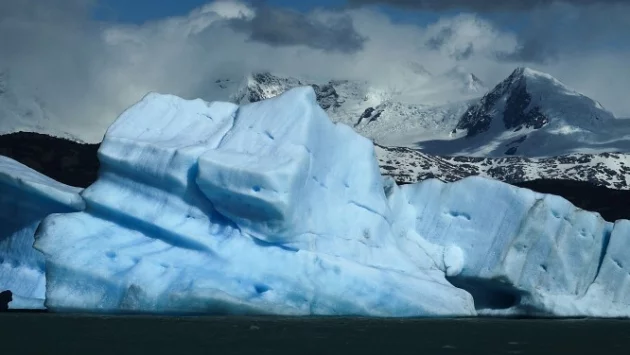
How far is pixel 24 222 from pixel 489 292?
1077 cm

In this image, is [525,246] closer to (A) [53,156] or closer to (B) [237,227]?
(B) [237,227]

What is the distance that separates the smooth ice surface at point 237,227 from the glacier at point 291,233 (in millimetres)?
31

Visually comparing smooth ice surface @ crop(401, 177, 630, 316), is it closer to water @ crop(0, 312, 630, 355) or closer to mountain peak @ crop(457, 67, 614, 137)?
water @ crop(0, 312, 630, 355)

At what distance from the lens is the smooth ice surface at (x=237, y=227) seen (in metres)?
20.8

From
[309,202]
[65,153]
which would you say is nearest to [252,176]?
[309,202]

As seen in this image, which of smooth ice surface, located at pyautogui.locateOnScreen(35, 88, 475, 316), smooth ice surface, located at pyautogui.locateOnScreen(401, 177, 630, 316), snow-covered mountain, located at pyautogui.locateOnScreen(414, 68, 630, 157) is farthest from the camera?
snow-covered mountain, located at pyautogui.locateOnScreen(414, 68, 630, 157)

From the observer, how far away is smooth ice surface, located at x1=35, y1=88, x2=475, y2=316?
68.1ft

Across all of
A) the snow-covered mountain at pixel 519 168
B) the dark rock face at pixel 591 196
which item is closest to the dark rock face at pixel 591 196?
the dark rock face at pixel 591 196

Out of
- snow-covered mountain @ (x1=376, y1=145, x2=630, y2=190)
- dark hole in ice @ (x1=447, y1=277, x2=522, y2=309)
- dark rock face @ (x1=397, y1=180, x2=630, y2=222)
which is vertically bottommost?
snow-covered mountain @ (x1=376, y1=145, x2=630, y2=190)

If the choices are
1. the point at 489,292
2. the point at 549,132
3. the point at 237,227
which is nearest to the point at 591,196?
the point at 489,292

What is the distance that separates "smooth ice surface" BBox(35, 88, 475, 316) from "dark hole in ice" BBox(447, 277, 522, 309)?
1.29 metres

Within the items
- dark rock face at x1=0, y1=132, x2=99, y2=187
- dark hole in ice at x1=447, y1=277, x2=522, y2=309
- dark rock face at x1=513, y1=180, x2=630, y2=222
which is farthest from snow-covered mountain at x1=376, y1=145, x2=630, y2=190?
dark hole in ice at x1=447, y1=277, x2=522, y2=309

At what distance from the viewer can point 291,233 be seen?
21.3 metres

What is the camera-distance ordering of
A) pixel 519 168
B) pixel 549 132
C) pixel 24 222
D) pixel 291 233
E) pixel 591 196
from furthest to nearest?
pixel 549 132, pixel 519 168, pixel 591 196, pixel 24 222, pixel 291 233
